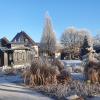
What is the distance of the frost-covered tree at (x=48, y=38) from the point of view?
2392 inches

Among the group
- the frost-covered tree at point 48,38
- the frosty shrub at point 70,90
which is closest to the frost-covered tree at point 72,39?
the frost-covered tree at point 48,38

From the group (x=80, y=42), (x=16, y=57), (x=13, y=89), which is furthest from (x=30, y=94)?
(x=80, y=42)

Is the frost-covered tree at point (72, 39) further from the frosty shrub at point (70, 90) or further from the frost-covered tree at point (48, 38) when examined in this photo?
the frosty shrub at point (70, 90)

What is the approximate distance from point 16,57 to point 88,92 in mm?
30779

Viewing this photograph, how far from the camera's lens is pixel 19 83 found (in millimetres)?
14914

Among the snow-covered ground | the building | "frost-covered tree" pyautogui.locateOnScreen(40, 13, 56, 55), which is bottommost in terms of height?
the snow-covered ground

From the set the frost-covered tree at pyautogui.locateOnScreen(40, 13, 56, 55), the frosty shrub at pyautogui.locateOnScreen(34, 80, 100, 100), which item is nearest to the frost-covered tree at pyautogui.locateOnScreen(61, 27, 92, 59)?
the frost-covered tree at pyautogui.locateOnScreen(40, 13, 56, 55)

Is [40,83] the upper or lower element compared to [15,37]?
lower

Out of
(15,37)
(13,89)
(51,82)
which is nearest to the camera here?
(13,89)

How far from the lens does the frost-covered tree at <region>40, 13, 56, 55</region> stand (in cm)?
6075

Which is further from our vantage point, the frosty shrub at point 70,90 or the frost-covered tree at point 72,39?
the frost-covered tree at point 72,39

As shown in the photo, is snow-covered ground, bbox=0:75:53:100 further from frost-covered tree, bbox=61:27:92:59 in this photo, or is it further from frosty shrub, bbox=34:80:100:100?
frost-covered tree, bbox=61:27:92:59

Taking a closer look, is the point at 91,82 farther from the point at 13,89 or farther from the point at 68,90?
the point at 13,89

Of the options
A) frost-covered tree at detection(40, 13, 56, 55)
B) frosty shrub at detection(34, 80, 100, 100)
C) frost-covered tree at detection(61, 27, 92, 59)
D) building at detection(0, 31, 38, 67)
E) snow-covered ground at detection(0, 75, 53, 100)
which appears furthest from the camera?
frost-covered tree at detection(61, 27, 92, 59)
